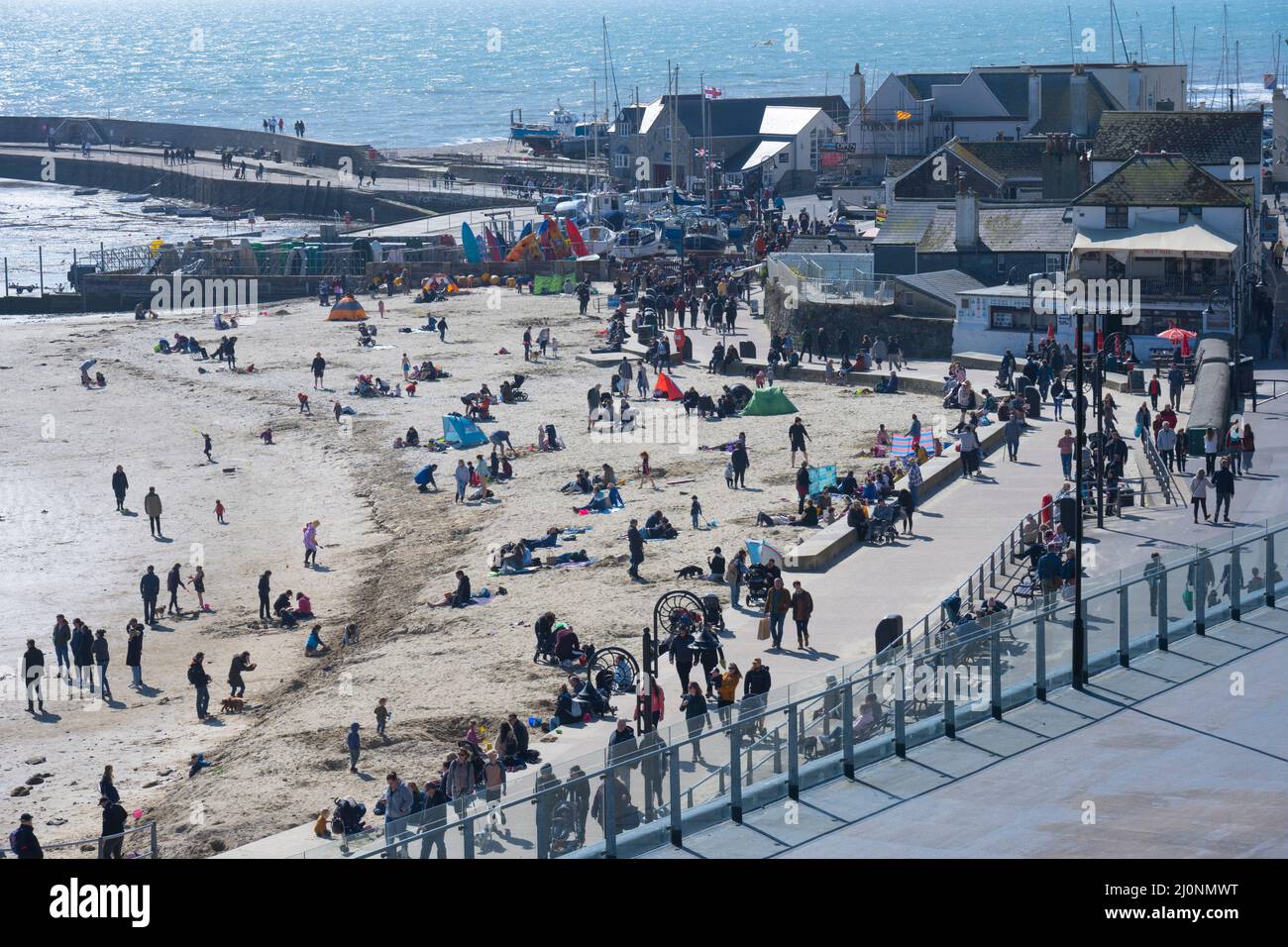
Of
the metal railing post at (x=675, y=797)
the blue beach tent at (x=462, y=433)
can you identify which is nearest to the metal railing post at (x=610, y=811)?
the metal railing post at (x=675, y=797)

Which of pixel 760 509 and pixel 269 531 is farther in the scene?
pixel 269 531

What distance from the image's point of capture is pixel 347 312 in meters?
58.4

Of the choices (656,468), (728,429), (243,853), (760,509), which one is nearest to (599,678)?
(243,853)

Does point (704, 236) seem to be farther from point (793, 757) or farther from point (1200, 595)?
point (793, 757)

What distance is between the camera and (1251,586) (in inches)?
824

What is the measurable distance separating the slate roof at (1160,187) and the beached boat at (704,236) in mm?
22506

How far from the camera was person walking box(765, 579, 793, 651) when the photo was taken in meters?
23.6

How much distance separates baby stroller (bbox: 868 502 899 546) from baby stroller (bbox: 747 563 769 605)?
113 inches

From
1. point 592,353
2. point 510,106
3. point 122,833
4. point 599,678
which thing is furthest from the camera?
point 510,106

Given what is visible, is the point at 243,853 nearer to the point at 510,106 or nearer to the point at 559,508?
the point at 559,508

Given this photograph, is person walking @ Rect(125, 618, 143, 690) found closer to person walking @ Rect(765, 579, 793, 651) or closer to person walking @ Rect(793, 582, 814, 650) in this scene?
person walking @ Rect(765, 579, 793, 651)

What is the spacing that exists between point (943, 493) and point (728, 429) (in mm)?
9089

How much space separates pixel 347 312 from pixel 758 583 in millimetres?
35009

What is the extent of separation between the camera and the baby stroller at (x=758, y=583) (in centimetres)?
2595
